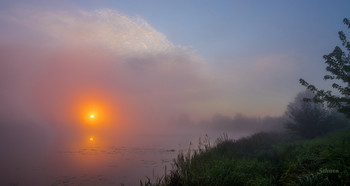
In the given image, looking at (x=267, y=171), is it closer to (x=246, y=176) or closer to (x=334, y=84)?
(x=246, y=176)

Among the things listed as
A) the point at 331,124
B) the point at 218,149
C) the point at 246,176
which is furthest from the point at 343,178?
the point at 331,124

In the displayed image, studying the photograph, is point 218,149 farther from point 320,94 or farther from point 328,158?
point 328,158

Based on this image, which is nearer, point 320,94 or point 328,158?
point 328,158

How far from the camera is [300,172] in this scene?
9234 mm

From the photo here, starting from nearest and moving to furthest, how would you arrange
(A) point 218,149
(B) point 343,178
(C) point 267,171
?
(B) point 343,178 → (C) point 267,171 → (A) point 218,149

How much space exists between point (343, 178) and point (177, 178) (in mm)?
5900

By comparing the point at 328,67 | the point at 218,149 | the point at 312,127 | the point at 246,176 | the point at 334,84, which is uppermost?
the point at 328,67

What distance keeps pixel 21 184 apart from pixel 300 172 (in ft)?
56.7

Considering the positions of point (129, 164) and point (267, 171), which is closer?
point (267, 171)

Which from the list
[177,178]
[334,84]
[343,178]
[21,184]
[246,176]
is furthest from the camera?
[334,84]

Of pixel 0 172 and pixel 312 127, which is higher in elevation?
pixel 312 127

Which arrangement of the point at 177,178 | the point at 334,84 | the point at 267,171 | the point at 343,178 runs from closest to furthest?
1. the point at 343,178
2. the point at 177,178
3. the point at 267,171
4. the point at 334,84

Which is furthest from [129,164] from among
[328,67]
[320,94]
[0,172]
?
[328,67]

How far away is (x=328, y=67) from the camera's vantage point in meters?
17.8
